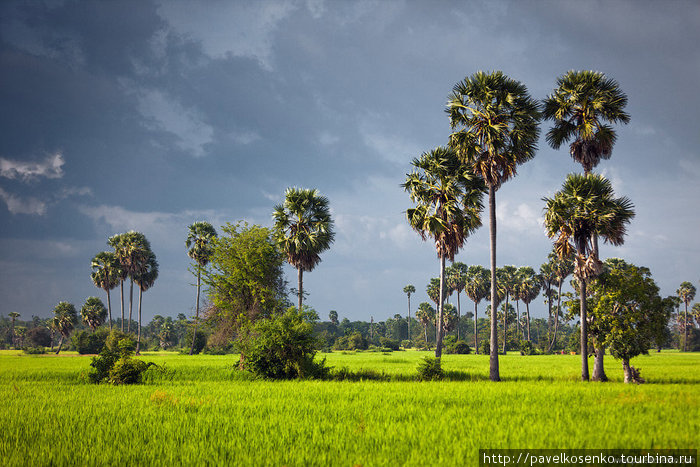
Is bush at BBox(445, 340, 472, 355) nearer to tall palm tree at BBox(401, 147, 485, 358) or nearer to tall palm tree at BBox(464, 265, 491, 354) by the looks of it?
tall palm tree at BBox(464, 265, 491, 354)

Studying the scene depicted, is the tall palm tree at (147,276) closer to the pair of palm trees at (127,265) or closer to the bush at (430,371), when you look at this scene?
the pair of palm trees at (127,265)

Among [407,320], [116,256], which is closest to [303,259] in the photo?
[116,256]

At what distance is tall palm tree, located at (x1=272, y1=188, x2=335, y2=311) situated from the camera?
36.3 m

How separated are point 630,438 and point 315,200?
30.8 meters

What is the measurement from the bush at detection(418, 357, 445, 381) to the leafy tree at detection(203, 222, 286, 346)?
525 inches

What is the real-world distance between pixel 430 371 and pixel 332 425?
14.6 meters

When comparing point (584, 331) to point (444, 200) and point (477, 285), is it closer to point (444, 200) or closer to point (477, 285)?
point (444, 200)

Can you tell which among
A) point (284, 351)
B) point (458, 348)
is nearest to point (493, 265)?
point (284, 351)

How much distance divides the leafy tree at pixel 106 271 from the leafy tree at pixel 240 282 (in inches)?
2203

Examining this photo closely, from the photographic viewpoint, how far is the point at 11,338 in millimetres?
153625

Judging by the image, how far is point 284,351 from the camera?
24.5 meters

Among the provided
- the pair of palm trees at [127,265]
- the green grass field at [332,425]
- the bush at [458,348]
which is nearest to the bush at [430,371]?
the green grass field at [332,425]

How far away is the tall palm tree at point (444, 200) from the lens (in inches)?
1104

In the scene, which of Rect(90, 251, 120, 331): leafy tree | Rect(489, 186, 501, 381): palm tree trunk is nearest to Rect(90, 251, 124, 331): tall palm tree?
Rect(90, 251, 120, 331): leafy tree
